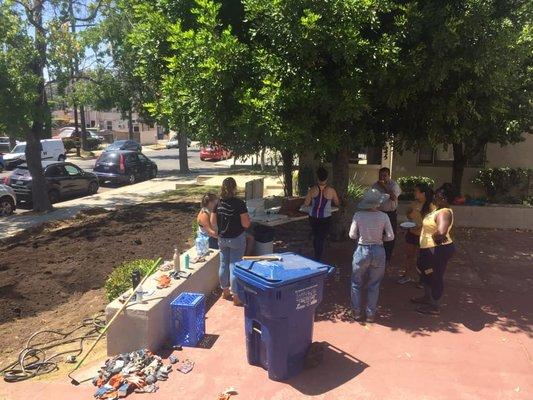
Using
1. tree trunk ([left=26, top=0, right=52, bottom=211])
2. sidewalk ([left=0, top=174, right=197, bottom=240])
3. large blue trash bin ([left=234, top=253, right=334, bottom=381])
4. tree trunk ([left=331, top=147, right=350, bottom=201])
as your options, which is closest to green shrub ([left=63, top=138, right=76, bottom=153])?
sidewalk ([left=0, top=174, right=197, bottom=240])

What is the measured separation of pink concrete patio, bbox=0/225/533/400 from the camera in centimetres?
434

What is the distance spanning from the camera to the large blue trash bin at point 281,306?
14.0 ft

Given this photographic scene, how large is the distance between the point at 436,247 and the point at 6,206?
1343 cm

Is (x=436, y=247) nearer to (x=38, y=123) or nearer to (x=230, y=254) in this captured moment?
(x=230, y=254)

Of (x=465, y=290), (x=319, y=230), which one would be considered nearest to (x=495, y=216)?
(x=465, y=290)

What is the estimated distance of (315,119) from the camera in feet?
19.7

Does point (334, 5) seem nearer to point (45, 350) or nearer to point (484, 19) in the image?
point (484, 19)

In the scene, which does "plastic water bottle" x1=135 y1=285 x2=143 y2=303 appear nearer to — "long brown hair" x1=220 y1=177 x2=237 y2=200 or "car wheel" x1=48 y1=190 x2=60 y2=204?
"long brown hair" x1=220 y1=177 x2=237 y2=200

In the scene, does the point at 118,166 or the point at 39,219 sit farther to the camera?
the point at 118,166

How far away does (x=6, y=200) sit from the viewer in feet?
48.2

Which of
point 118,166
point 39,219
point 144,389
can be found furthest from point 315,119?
point 118,166

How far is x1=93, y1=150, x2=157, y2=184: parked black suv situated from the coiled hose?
605 inches

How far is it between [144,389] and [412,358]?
8.68ft

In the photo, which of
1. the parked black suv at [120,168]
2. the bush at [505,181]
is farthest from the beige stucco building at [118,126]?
the bush at [505,181]
